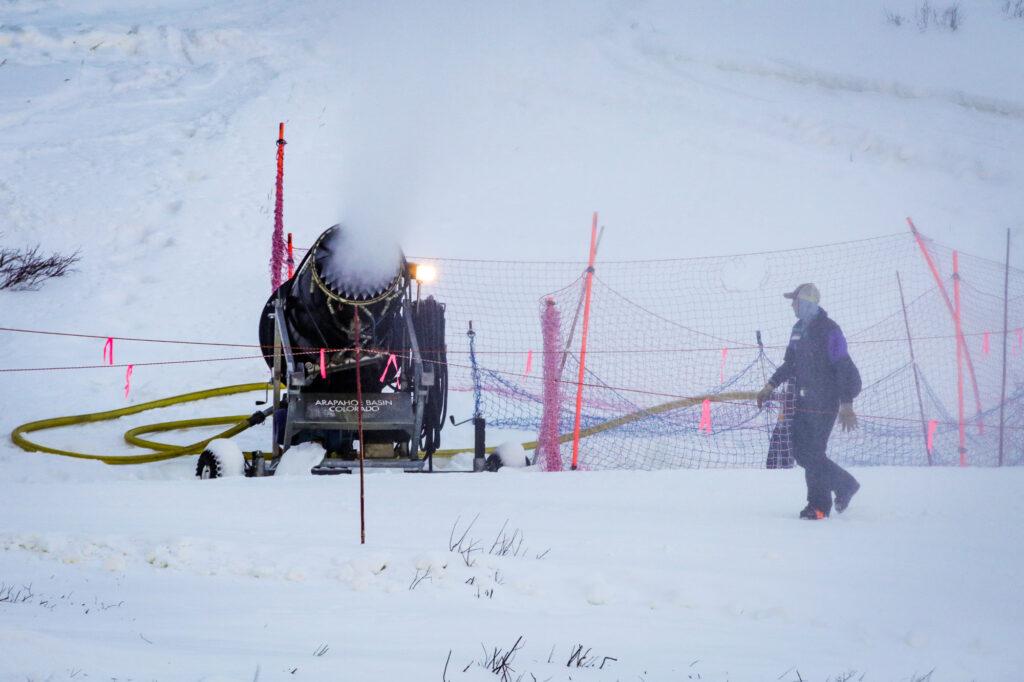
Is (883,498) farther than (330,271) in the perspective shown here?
No

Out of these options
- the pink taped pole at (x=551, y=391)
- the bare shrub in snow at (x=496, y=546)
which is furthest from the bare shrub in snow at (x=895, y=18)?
the bare shrub in snow at (x=496, y=546)

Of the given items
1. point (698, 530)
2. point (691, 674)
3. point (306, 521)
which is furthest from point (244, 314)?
point (691, 674)

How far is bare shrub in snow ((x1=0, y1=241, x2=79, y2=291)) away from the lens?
17297 mm

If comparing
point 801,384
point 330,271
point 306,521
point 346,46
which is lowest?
point 306,521

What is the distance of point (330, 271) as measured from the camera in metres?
9.26

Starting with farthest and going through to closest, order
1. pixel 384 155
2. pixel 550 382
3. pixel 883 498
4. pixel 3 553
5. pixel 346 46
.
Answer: pixel 346 46
pixel 384 155
pixel 550 382
pixel 883 498
pixel 3 553

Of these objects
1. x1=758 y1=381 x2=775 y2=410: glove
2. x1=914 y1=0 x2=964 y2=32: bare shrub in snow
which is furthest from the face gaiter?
x1=914 y1=0 x2=964 y2=32: bare shrub in snow

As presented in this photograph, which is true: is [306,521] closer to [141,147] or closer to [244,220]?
[244,220]

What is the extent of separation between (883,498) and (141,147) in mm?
19084

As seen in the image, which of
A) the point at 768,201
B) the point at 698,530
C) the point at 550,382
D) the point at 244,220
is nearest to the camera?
the point at 698,530

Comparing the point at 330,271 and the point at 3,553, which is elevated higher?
the point at 330,271

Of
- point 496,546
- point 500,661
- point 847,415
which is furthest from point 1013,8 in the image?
point 500,661

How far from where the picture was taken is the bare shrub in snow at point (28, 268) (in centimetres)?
1730

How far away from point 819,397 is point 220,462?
520 centimetres
